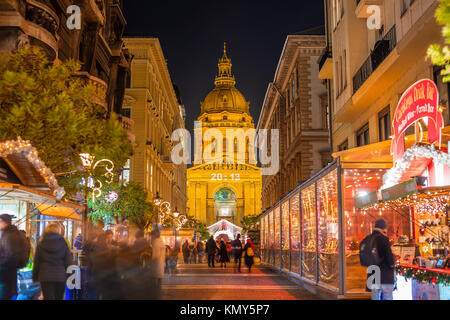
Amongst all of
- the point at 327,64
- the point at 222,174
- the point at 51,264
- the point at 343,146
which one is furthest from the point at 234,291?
the point at 222,174

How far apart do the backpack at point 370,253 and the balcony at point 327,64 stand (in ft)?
68.2


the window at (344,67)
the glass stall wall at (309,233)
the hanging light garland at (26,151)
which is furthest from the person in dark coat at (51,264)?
the window at (344,67)

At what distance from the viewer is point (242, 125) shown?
16588 centimetres

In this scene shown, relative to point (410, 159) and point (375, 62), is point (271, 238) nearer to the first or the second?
point (375, 62)

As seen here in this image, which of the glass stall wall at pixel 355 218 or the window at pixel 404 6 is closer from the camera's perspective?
the glass stall wall at pixel 355 218

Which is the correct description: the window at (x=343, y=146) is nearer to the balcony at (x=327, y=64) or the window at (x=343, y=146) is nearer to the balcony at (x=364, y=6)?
the balcony at (x=327, y=64)

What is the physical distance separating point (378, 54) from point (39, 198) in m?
13.8

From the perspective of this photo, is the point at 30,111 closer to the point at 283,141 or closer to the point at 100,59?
the point at 100,59

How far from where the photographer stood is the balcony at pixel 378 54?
65.5 feet

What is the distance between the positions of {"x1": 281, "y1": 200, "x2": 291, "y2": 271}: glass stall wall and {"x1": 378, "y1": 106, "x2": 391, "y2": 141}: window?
4572mm

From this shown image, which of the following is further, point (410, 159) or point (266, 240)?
point (266, 240)

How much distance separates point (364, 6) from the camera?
22688mm

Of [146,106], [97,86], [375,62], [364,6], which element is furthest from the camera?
[146,106]
